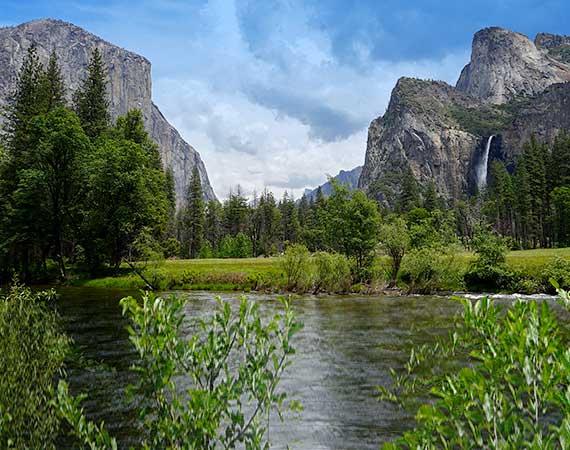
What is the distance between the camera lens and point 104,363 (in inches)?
720

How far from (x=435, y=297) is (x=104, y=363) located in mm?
35257

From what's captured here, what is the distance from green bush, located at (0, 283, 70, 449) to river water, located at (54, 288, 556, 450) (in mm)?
3437

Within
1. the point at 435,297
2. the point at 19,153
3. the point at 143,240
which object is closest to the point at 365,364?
the point at 435,297

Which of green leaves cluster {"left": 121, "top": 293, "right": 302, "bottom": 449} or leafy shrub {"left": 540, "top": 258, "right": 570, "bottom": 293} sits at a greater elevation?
green leaves cluster {"left": 121, "top": 293, "right": 302, "bottom": 449}

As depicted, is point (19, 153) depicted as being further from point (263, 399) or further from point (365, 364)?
point (263, 399)

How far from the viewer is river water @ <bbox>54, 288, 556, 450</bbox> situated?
12.1m

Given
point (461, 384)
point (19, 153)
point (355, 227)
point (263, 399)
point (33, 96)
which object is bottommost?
point (263, 399)

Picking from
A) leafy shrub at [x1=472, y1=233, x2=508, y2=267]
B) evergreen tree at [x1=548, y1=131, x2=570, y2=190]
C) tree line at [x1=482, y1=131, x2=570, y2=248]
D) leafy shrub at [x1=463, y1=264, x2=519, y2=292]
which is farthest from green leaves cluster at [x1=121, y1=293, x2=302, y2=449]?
evergreen tree at [x1=548, y1=131, x2=570, y2=190]

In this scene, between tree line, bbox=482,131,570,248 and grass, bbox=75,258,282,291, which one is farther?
tree line, bbox=482,131,570,248

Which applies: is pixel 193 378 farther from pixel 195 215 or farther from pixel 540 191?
pixel 195 215

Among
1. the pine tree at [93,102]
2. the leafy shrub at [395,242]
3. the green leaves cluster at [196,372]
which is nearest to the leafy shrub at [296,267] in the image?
the leafy shrub at [395,242]

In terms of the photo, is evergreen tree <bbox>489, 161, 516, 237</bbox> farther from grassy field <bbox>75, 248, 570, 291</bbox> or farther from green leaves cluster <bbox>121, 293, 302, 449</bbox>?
green leaves cluster <bbox>121, 293, 302, 449</bbox>

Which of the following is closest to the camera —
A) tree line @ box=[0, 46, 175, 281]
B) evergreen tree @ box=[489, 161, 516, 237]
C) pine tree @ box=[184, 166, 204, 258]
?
tree line @ box=[0, 46, 175, 281]

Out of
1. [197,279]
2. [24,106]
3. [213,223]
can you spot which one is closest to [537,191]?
[197,279]
